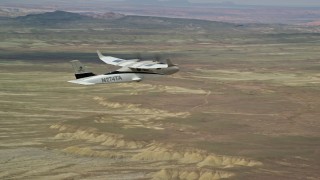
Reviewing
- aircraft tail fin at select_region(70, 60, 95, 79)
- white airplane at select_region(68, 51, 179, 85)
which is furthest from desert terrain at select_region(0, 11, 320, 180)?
aircraft tail fin at select_region(70, 60, 95, 79)

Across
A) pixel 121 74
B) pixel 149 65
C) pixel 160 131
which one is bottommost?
pixel 160 131

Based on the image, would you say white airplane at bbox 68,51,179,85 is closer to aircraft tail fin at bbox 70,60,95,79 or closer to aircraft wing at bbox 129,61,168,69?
aircraft tail fin at bbox 70,60,95,79

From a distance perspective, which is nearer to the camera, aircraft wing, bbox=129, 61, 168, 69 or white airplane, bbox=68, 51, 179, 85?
aircraft wing, bbox=129, 61, 168, 69

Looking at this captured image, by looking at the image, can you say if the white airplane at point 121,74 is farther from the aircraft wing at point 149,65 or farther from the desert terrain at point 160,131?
the desert terrain at point 160,131

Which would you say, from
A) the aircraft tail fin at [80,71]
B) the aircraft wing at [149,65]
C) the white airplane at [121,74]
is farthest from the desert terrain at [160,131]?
the aircraft tail fin at [80,71]

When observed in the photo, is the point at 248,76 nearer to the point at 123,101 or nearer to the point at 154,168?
the point at 123,101

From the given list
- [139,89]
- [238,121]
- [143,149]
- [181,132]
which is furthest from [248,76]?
[143,149]

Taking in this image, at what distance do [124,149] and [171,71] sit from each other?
54.3ft

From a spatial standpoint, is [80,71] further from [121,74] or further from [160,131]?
[160,131]

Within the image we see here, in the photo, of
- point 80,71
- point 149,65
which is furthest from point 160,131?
point 149,65

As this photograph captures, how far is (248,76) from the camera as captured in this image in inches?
7835

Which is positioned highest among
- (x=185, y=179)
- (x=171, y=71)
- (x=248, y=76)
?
(x=171, y=71)

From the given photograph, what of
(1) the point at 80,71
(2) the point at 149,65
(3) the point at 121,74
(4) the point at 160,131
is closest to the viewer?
(2) the point at 149,65

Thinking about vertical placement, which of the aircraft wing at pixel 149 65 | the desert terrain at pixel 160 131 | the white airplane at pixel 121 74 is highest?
the aircraft wing at pixel 149 65
